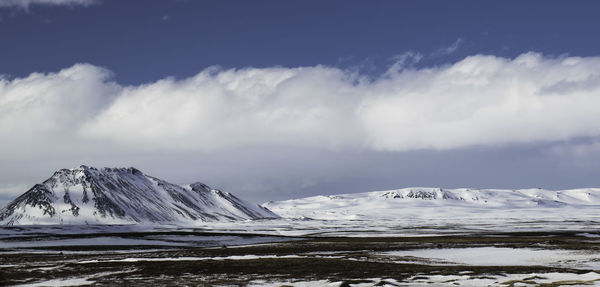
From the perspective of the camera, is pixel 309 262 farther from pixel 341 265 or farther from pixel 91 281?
pixel 91 281

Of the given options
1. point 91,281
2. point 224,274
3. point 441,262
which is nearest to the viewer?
point 91,281

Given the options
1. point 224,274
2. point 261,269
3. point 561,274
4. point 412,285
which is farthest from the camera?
point 261,269

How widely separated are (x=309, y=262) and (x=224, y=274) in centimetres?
926

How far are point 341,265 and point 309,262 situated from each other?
3.94 m

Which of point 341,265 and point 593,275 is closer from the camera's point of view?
point 593,275

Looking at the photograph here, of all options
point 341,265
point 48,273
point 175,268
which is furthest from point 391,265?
point 48,273

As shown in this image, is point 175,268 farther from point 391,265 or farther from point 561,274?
point 561,274

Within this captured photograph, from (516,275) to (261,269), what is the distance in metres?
16.9

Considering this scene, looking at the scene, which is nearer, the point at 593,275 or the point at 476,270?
the point at 593,275

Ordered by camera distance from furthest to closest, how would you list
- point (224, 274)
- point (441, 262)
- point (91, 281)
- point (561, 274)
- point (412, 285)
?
1. point (441, 262)
2. point (224, 274)
3. point (91, 281)
4. point (561, 274)
5. point (412, 285)

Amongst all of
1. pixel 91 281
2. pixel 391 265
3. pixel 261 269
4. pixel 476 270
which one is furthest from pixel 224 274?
pixel 476 270

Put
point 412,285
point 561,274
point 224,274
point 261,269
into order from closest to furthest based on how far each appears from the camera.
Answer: point 412,285
point 561,274
point 224,274
point 261,269

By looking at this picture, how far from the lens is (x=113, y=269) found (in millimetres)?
40531

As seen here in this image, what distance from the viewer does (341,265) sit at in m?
40.7
